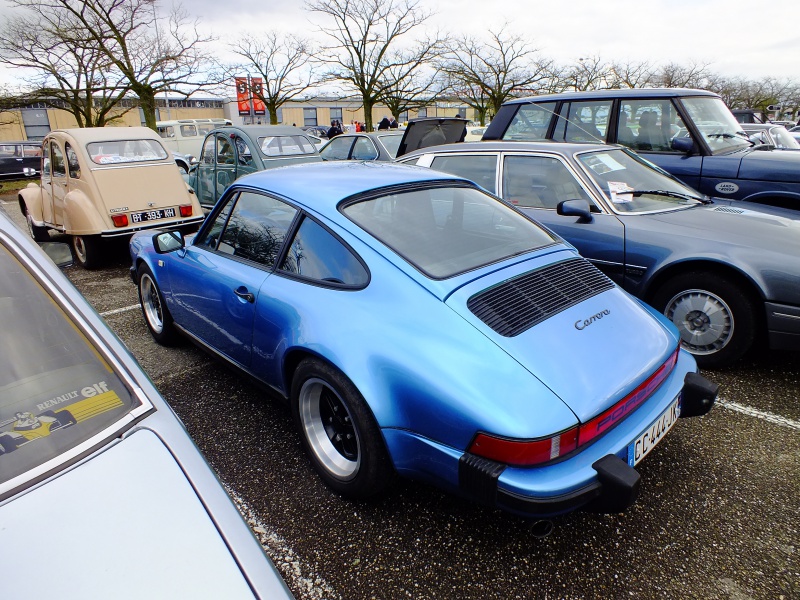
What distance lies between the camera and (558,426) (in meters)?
1.68

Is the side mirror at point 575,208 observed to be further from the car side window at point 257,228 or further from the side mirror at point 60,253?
the side mirror at point 60,253

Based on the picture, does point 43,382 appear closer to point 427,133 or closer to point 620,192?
point 620,192

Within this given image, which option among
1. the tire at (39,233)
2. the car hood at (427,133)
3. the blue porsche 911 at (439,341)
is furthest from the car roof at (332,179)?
the car hood at (427,133)

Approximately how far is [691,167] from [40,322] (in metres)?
5.44

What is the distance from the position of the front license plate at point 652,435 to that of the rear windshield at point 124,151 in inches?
285

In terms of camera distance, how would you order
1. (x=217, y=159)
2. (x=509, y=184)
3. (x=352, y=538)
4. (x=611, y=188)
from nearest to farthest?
(x=352, y=538) < (x=611, y=188) < (x=509, y=184) < (x=217, y=159)

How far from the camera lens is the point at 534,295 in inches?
86.6

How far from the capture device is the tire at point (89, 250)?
6613 mm

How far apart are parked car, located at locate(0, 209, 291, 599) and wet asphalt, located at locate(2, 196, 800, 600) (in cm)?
95

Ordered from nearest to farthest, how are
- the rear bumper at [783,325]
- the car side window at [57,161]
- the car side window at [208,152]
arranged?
1. the rear bumper at [783,325]
2. the car side window at [57,161]
3. the car side window at [208,152]

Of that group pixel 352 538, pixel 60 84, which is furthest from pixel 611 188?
pixel 60 84

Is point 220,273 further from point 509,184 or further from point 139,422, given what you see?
point 509,184


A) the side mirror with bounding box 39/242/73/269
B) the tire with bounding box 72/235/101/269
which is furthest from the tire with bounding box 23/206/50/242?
the side mirror with bounding box 39/242/73/269

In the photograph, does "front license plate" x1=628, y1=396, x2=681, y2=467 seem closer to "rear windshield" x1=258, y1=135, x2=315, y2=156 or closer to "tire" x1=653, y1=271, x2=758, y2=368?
"tire" x1=653, y1=271, x2=758, y2=368
